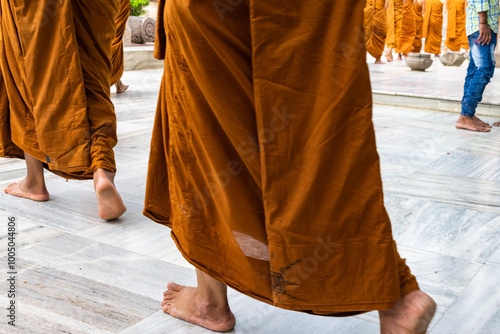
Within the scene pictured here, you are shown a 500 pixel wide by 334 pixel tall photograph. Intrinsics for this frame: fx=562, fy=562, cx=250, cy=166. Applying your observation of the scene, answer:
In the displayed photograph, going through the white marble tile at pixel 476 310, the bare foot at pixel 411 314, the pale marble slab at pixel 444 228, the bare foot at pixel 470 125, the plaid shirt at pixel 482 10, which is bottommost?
the bare foot at pixel 470 125

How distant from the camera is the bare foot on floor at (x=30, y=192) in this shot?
2.76 metres

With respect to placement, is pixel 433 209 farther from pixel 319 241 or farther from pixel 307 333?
pixel 319 241

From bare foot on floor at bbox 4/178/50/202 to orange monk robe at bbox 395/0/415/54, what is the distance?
32.4ft

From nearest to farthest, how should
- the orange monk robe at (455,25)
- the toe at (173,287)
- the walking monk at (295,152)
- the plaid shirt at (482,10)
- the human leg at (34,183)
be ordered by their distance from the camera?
the walking monk at (295,152) → the toe at (173,287) → the human leg at (34,183) → the plaid shirt at (482,10) → the orange monk robe at (455,25)

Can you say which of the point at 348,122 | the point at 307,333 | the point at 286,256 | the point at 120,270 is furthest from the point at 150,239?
the point at 348,122

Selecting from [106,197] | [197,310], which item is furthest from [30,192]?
[197,310]

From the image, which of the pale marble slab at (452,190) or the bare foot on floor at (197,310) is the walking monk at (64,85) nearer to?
the bare foot on floor at (197,310)

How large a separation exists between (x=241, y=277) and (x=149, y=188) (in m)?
0.42

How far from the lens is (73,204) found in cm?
274

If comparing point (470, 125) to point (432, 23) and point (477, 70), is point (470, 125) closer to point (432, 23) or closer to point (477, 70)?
point (477, 70)

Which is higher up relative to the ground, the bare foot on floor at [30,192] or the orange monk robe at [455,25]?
the bare foot on floor at [30,192]

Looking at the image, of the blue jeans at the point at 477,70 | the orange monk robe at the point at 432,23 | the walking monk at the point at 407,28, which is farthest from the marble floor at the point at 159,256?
the orange monk robe at the point at 432,23

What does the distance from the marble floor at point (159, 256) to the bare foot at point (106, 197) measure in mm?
61

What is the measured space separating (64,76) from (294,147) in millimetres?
1554
